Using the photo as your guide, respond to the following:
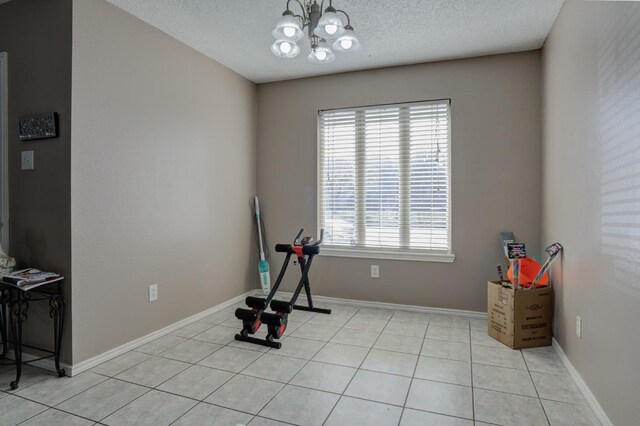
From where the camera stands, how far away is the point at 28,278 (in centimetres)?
222

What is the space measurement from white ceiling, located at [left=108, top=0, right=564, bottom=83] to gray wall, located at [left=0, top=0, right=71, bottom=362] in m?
0.51

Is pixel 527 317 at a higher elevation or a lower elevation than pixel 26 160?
lower

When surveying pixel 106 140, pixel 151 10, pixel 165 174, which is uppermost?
pixel 151 10

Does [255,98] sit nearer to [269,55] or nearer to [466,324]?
[269,55]

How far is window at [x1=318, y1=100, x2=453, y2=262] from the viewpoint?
3684 mm

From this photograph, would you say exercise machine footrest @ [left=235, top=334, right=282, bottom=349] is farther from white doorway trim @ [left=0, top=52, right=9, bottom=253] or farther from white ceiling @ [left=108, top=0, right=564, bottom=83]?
white ceiling @ [left=108, top=0, right=564, bottom=83]

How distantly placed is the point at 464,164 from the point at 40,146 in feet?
11.3

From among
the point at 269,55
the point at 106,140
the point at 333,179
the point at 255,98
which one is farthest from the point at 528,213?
the point at 106,140

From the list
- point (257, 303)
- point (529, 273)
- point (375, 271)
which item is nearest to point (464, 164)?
point (529, 273)

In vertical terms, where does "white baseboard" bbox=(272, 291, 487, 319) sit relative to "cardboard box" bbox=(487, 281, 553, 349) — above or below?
below

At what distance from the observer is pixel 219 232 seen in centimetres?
379

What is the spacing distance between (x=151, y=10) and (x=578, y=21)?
2.89 m

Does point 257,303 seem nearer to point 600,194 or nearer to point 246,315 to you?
point 246,315

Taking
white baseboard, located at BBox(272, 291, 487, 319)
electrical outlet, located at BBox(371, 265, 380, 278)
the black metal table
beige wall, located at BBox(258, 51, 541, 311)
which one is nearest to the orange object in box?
beige wall, located at BBox(258, 51, 541, 311)
